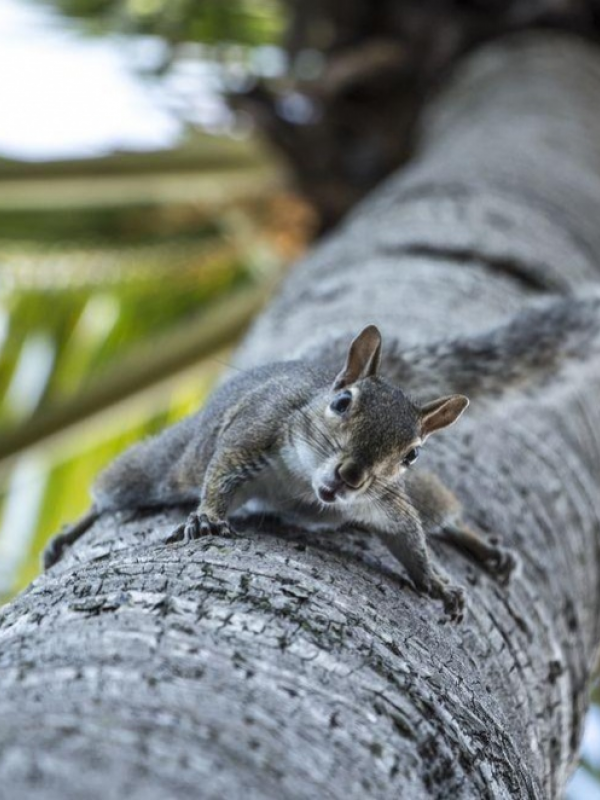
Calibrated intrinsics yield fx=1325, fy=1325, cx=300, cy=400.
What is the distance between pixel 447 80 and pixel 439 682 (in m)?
3.35

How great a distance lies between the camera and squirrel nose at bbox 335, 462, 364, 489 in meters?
1.97

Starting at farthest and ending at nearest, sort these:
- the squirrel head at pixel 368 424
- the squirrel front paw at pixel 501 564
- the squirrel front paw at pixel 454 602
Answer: the squirrel head at pixel 368 424 < the squirrel front paw at pixel 501 564 < the squirrel front paw at pixel 454 602

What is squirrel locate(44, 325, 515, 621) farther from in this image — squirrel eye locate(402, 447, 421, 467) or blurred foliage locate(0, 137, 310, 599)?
blurred foliage locate(0, 137, 310, 599)

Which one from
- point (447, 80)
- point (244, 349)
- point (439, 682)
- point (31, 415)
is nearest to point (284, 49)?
point (447, 80)

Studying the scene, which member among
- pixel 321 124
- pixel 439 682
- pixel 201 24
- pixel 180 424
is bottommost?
pixel 439 682

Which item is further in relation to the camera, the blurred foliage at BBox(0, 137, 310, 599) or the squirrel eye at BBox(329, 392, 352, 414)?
the blurred foliage at BBox(0, 137, 310, 599)

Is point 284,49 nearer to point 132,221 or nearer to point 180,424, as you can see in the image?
point 132,221

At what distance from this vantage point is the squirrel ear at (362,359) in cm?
209

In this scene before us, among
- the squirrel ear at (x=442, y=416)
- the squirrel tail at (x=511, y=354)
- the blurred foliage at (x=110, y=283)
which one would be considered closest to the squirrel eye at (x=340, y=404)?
the squirrel ear at (x=442, y=416)

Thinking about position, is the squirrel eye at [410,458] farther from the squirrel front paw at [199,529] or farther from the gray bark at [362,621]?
the squirrel front paw at [199,529]

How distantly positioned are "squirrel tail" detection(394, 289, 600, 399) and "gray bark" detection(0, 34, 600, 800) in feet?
0.13

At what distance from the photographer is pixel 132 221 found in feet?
17.0

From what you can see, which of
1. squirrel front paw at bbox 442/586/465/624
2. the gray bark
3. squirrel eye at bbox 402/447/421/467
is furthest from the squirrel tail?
squirrel front paw at bbox 442/586/465/624

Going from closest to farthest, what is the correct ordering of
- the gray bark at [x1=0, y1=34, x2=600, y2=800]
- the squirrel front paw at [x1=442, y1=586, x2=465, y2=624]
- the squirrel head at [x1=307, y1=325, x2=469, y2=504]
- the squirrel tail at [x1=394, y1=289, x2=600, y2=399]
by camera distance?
the gray bark at [x1=0, y1=34, x2=600, y2=800]
the squirrel front paw at [x1=442, y1=586, x2=465, y2=624]
the squirrel head at [x1=307, y1=325, x2=469, y2=504]
the squirrel tail at [x1=394, y1=289, x2=600, y2=399]
